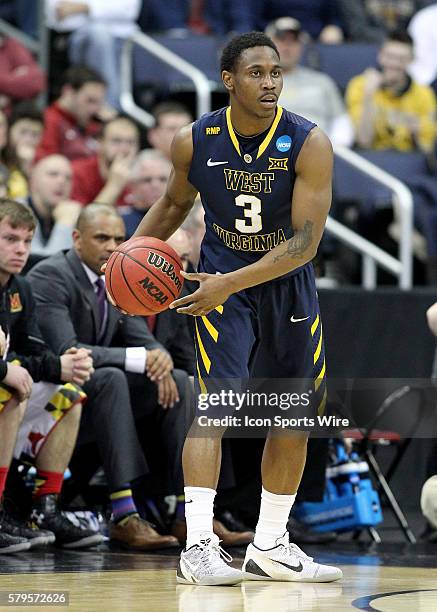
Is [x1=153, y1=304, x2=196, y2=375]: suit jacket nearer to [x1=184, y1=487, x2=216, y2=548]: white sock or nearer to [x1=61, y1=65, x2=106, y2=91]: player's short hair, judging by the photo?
[x1=184, y1=487, x2=216, y2=548]: white sock

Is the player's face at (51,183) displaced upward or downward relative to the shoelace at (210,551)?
upward

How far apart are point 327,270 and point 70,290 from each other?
455cm

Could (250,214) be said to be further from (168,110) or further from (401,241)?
(168,110)

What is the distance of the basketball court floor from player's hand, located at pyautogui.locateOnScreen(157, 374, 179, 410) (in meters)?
0.92

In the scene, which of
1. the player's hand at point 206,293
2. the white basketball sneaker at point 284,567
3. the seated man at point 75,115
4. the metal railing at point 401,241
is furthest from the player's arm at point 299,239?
the seated man at point 75,115

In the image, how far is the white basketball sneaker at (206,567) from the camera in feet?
17.8

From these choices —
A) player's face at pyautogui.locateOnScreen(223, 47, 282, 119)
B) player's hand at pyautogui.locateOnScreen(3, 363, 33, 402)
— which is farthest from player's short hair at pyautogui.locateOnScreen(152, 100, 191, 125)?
player's face at pyautogui.locateOnScreen(223, 47, 282, 119)

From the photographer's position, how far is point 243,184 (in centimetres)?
560

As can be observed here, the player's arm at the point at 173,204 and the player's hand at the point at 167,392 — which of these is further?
the player's hand at the point at 167,392

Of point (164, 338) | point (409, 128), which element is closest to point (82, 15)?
point (409, 128)

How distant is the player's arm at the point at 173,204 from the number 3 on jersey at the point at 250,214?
335mm

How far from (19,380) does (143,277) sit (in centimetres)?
112

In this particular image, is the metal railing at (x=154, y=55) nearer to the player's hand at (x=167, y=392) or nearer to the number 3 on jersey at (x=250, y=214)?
the player's hand at (x=167, y=392)

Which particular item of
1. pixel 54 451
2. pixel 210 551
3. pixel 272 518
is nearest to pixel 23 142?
pixel 54 451
